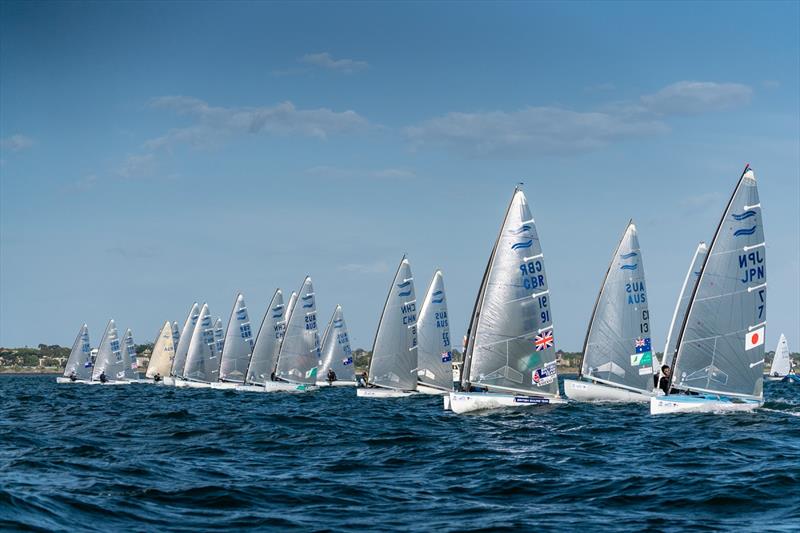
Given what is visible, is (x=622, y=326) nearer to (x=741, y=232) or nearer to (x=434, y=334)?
(x=741, y=232)

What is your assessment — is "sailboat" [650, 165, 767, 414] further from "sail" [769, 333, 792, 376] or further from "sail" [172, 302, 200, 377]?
"sail" [769, 333, 792, 376]

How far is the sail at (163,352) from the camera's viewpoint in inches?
4459

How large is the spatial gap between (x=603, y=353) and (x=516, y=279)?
1125 centimetres

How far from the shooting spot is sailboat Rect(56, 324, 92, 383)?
112812 mm

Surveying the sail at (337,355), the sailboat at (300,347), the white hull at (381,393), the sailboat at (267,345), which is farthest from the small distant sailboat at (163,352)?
the white hull at (381,393)

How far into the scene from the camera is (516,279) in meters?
40.6

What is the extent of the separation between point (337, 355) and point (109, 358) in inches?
1426

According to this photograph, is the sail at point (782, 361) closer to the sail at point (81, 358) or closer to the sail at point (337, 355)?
the sail at point (337, 355)

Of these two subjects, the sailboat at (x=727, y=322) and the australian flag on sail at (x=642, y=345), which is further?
the australian flag on sail at (x=642, y=345)

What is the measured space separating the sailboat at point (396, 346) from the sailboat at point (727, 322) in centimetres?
2558

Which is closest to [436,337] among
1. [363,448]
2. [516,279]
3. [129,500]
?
[516,279]

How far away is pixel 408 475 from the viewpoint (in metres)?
21.6

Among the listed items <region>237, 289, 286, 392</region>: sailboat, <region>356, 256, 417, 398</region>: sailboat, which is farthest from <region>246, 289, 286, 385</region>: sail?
<region>356, 256, 417, 398</region>: sailboat

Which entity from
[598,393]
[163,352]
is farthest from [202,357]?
[598,393]
